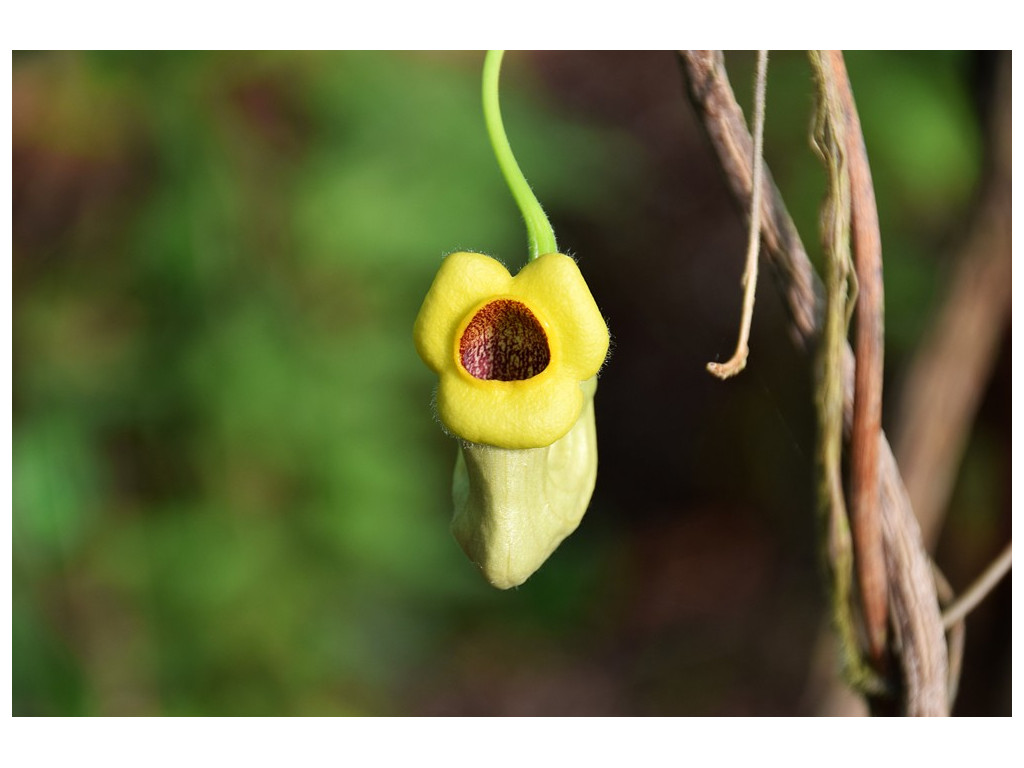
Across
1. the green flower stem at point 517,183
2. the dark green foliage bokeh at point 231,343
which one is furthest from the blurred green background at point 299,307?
the green flower stem at point 517,183

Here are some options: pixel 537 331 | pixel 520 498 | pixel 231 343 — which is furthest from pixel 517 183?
pixel 231 343

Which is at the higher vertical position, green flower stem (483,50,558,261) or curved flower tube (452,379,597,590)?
green flower stem (483,50,558,261)

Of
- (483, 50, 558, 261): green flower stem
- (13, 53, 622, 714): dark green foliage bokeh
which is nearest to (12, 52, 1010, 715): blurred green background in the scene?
(13, 53, 622, 714): dark green foliage bokeh

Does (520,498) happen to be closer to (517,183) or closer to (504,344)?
(504,344)

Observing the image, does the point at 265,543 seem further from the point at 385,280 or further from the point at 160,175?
the point at 160,175

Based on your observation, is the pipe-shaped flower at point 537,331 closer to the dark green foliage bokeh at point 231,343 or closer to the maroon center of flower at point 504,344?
the maroon center of flower at point 504,344

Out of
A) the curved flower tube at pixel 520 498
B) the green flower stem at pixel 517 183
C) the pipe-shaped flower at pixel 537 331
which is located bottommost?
the curved flower tube at pixel 520 498

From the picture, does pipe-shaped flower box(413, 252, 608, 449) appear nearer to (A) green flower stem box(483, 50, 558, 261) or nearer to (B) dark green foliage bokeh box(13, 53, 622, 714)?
(A) green flower stem box(483, 50, 558, 261)
